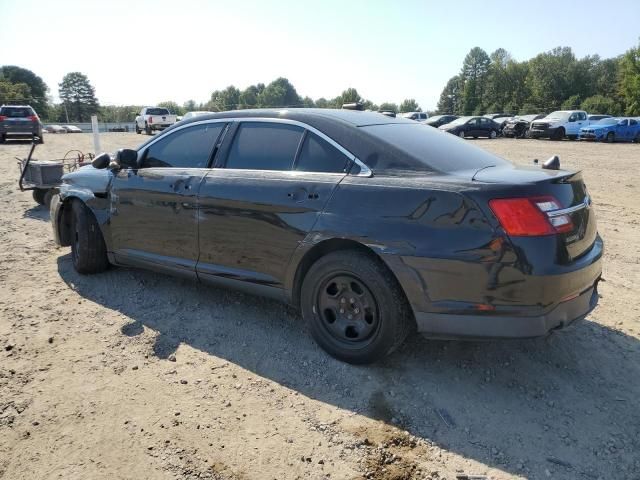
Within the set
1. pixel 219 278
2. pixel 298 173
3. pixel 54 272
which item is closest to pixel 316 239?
pixel 298 173

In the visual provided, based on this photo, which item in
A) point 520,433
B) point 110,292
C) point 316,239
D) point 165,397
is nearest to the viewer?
point 520,433

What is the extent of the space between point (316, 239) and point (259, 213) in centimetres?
52

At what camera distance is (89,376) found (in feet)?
10.6

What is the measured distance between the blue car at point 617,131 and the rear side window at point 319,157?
92.8 ft

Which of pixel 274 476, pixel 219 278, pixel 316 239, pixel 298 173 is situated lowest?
pixel 274 476

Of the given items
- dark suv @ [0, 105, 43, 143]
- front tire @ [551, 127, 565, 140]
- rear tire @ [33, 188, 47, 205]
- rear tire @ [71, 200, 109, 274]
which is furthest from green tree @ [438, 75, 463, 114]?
rear tire @ [71, 200, 109, 274]

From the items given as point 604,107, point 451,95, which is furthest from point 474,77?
point 604,107

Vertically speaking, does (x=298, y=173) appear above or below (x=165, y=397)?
above

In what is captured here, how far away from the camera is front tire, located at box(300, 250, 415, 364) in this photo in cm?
300

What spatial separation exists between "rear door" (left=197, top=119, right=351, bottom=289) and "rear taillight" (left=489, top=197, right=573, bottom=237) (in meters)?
1.03

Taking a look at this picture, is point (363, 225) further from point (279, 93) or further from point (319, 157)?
point (279, 93)

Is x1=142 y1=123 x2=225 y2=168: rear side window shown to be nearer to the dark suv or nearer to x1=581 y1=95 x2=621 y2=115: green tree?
the dark suv

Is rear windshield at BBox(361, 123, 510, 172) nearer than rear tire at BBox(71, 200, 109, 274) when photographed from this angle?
Yes

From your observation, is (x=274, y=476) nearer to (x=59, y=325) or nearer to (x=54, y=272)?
(x=59, y=325)
